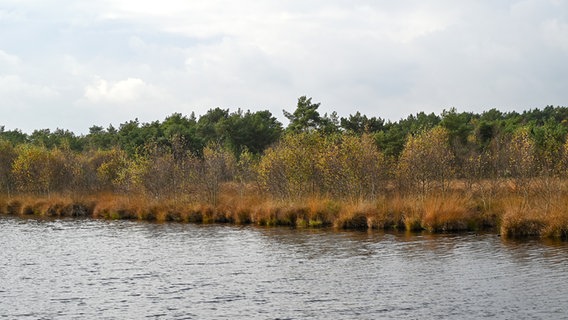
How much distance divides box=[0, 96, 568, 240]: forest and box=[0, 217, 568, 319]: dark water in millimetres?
3370

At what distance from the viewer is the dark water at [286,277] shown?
21.4 metres

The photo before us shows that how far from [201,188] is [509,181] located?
81.7ft

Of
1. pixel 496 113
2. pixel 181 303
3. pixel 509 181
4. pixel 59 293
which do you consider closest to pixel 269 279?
pixel 181 303

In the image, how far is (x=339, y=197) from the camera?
48.2 metres

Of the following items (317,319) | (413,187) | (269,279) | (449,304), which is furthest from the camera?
(413,187)

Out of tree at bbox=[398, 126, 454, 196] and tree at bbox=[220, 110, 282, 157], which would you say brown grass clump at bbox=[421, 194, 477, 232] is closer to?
tree at bbox=[398, 126, 454, 196]

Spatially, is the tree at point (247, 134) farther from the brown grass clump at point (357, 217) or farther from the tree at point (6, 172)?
the brown grass clump at point (357, 217)

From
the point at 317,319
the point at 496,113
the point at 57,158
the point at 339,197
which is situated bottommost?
the point at 317,319

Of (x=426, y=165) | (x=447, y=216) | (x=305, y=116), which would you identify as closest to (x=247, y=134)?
(x=305, y=116)

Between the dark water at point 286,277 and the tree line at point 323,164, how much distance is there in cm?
710

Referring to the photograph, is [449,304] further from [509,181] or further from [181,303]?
[509,181]

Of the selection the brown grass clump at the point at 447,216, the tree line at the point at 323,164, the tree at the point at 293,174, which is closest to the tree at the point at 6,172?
the tree line at the point at 323,164

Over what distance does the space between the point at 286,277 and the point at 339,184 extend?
21.5 metres

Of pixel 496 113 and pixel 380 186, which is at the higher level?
pixel 496 113
